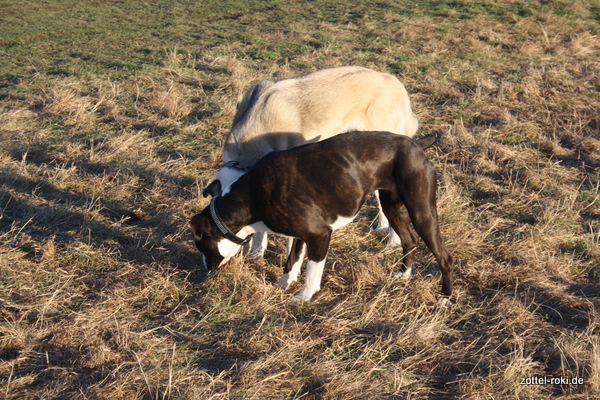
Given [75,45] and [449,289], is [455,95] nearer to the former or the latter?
[449,289]

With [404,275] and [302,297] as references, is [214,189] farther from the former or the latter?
[404,275]

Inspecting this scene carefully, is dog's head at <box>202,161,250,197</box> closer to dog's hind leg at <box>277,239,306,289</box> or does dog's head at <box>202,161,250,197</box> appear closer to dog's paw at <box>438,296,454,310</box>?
dog's hind leg at <box>277,239,306,289</box>

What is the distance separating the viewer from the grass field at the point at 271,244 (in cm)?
380

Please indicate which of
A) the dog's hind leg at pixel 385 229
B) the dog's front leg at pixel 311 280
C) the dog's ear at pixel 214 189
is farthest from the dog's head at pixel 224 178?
the dog's hind leg at pixel 385 229

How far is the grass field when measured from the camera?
149 inches

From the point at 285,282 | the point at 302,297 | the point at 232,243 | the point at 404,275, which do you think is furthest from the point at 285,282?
the point at 404,275

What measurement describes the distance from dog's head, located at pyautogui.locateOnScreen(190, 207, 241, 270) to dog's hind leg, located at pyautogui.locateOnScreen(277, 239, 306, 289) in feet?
1.53

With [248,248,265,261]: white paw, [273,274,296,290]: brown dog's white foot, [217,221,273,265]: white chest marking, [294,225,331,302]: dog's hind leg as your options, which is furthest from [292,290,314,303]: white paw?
[248,248,265,261]: white paw

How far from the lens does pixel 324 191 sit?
4.57m

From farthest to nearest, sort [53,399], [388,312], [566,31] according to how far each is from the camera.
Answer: [566,31], [388,312], [53,399]

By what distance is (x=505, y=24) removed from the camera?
13117 millimetres

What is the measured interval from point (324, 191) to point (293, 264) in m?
0.78

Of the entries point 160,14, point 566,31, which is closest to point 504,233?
point 566,31

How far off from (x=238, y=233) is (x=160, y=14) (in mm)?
10799
